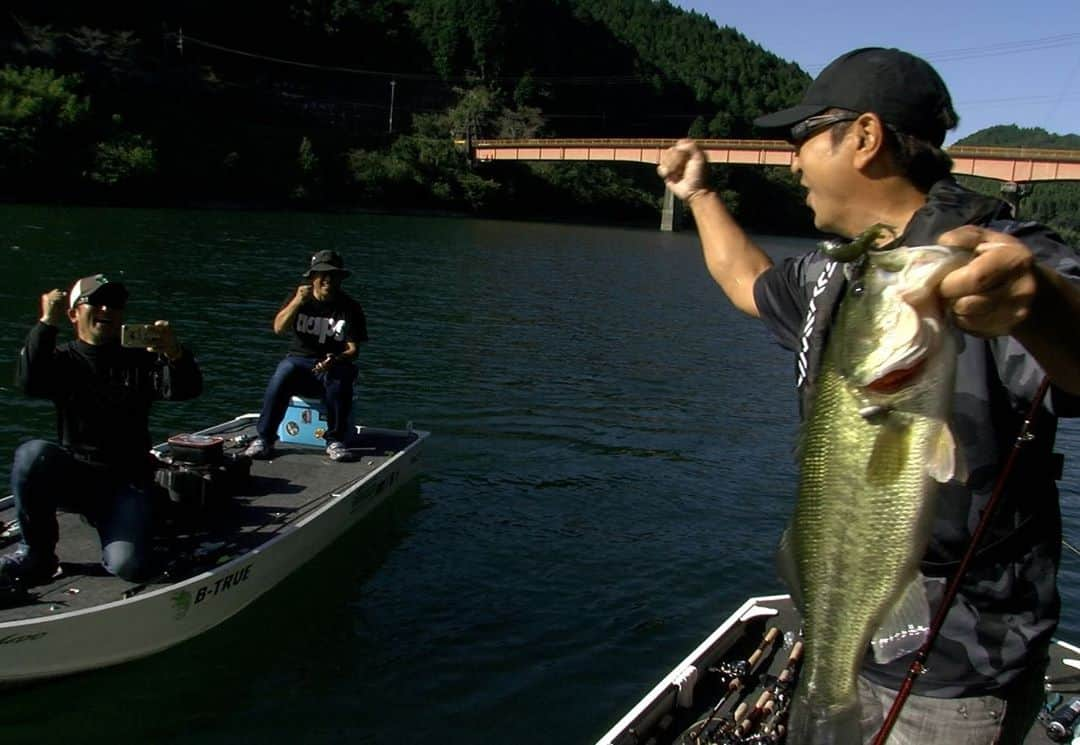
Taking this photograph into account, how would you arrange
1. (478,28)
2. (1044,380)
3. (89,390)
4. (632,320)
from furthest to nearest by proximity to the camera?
(478,28)
(632,320)
(89,390)
(1044,380)

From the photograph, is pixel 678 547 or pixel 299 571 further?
pixel 678 547

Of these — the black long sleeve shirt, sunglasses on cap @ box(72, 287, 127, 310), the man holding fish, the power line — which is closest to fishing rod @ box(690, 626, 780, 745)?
the man holding fish

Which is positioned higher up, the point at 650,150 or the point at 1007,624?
the point at 650,150

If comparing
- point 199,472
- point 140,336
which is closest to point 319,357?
point 199,472

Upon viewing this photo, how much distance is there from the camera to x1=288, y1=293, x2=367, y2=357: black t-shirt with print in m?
11.1

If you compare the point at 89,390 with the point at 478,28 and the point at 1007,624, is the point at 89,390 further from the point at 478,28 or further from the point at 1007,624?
the point at 478,28

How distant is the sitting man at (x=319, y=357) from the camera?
1101 centimetres

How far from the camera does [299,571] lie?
976 cm

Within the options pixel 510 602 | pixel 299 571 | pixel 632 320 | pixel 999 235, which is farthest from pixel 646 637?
pixel 632 320

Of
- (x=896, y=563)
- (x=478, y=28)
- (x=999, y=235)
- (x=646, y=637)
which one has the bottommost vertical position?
(x=646, y=637)

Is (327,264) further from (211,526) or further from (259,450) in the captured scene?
(211,526)

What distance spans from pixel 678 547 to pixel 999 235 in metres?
10.4

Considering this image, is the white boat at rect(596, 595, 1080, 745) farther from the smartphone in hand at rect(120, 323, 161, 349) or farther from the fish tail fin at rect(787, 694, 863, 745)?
the smartphone in hand at rect(120, 323, 161, 349)

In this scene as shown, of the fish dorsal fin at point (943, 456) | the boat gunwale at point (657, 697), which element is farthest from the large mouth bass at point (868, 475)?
the boat gunwale at point (657, 697)
